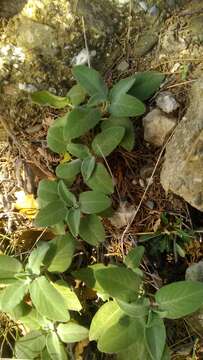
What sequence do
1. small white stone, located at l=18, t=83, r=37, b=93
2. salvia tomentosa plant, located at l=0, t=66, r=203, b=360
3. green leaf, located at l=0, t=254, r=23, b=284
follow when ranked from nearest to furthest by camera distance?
salvia tomentosa plant, located at l=0, t=66, r=203, b=360
green leaf, located at l=0, t=254, r=23, b=284
small white stone, located at l=18, t=83, r=37, b=93

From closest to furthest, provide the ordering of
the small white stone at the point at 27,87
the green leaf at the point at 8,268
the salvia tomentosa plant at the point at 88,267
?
1. the salvia tomentosa plant at the point at 88,267
2. the green leaf at the point at 8,268
3. the small white stone at the point at 27,87

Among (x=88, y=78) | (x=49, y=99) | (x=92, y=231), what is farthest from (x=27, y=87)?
(x=92, y=231)

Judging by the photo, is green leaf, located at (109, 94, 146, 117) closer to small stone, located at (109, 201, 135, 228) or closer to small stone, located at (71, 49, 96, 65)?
small stone, located at (71, 49, 96, 65)

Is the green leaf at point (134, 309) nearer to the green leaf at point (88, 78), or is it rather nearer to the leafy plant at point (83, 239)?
the leafy plant at point (83, 239)

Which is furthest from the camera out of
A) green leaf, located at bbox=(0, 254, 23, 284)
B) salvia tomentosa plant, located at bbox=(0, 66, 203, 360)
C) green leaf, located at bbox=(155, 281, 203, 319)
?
green leaf, located at bbox=(0, 254, 23, 284)

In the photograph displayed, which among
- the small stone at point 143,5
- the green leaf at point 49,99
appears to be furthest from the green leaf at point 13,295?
the small stone at point 143,5

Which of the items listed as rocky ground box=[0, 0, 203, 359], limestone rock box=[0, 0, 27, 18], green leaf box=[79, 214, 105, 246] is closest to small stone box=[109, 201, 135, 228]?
rocky ground box=[0, 0, 203, 359]
